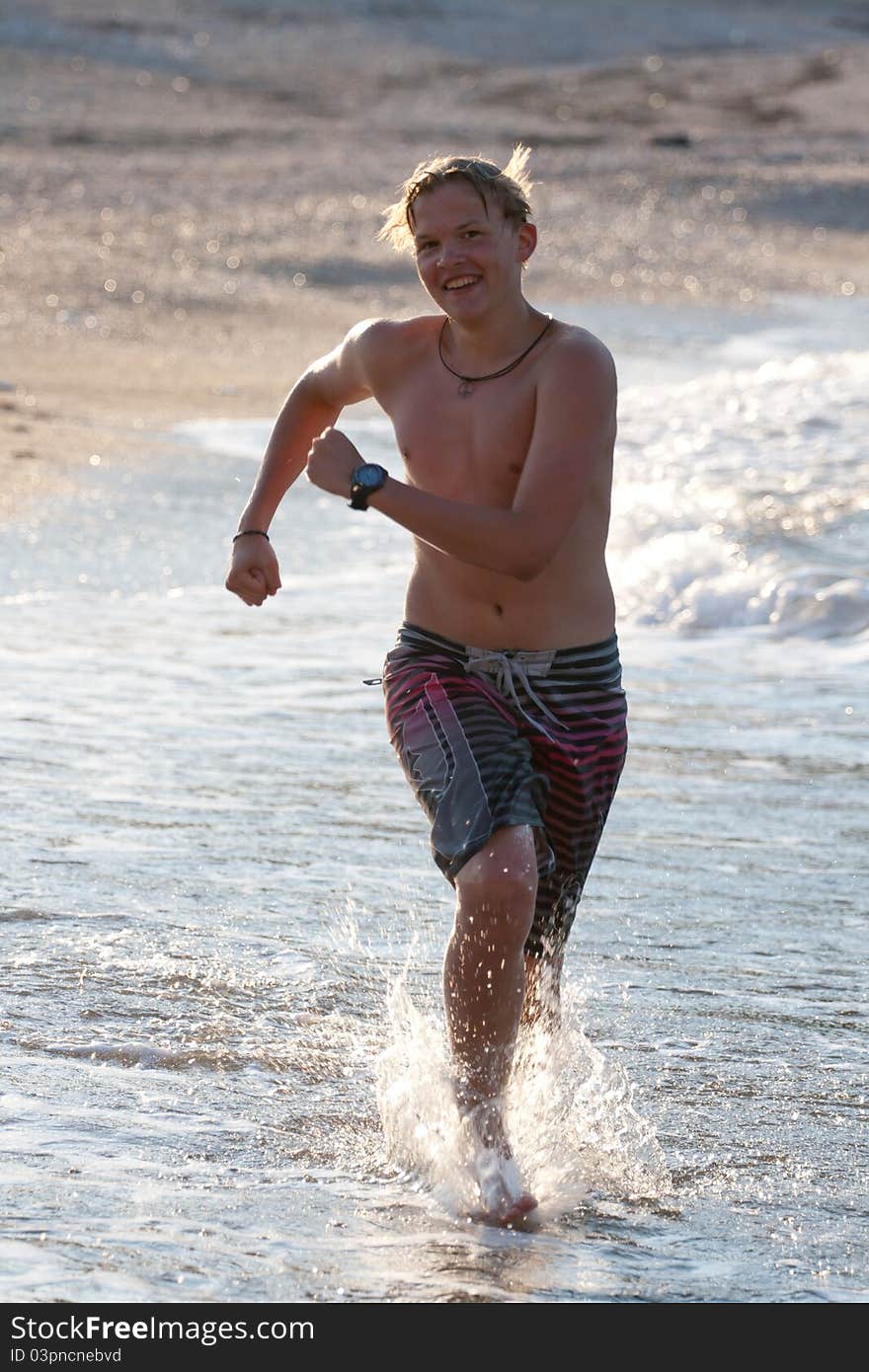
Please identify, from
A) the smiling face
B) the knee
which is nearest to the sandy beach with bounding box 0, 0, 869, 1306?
the knee

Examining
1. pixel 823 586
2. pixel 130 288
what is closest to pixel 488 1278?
pixel 823 586

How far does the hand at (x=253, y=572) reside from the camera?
3.74 meters

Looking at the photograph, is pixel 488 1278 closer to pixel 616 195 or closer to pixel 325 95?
pixel 616 195

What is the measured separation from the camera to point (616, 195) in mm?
28156

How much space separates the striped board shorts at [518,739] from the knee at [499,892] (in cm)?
6

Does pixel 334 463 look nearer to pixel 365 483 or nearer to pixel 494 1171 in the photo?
pixel 365 483

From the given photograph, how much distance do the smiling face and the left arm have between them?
17cm

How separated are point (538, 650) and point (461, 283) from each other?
63 centimetres

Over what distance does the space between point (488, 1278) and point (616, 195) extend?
26.2 meters

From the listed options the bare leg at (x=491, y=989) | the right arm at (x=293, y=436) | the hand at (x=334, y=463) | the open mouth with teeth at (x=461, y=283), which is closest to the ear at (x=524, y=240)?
the open mouth with teeth at (x=461, y=283)

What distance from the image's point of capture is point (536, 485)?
11.2 ft

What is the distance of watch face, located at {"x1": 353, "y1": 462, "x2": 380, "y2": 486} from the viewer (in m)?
3.33

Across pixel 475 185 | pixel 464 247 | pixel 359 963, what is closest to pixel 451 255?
pixel 464 247

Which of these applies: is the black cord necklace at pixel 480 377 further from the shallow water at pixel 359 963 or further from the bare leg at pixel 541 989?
the shallow water at pixel 359 963
